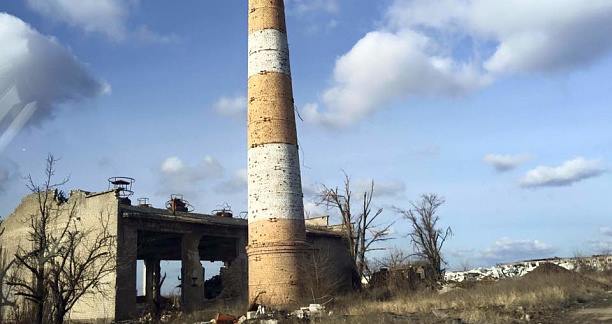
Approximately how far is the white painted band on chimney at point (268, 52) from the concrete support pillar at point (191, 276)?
26.2 ft

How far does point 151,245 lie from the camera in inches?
1075

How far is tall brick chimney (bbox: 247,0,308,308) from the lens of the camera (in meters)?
19.7

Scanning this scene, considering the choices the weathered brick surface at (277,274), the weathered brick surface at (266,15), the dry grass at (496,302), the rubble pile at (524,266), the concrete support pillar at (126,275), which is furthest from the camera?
the rubble pile at (524,266)

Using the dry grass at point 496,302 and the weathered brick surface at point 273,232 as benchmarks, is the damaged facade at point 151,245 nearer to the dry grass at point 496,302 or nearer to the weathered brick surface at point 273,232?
the weathered brick surface at point 273,232

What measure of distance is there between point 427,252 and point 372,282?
6610 mm

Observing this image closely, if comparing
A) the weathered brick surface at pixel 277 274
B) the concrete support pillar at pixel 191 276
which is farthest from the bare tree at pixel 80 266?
the weathered brick surface at pixel 277 274

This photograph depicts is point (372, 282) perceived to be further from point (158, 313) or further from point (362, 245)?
point (158, 313)

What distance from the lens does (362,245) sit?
105 ft

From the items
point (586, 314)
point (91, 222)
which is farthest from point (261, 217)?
point (586, 314)

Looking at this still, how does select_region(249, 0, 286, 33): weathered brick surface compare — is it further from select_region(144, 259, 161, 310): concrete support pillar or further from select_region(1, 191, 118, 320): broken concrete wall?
select_region(144, 259, 161, 310): concrete support pillar

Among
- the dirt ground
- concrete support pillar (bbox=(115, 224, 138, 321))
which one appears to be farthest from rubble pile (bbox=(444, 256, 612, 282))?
concrete support pillar (bbox=(115, 224, 138, 321))

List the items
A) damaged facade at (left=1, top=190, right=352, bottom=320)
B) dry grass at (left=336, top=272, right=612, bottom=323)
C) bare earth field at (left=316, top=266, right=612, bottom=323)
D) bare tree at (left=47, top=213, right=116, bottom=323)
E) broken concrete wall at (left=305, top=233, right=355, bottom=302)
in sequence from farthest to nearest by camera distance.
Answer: broken concrete wall at (left=305, top=233, right=355, bottom=302) < damaged facade at (left=1, top=190, right=352, bottom=320) < dry grass at (left=336, top=272, right=612, bottom=323) < bare earth field at (left=316, top=266, right=612, bottom=323) < bare tree at (left=47, top=213, right=116, bottom=323)

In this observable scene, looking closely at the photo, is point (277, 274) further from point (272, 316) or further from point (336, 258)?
point (336, 258)

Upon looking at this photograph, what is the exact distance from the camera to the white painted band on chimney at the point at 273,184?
1998 cm
